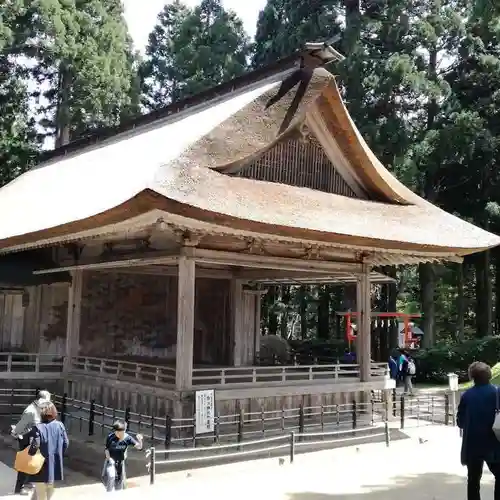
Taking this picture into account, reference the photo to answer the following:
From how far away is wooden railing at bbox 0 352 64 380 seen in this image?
1382 cm

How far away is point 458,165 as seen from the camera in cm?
2733

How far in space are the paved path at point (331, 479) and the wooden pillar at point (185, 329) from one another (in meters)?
1.57

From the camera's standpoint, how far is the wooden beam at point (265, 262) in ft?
35.0

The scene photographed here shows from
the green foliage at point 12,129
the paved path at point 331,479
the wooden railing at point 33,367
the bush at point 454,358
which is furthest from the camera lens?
the green foliage at point 12,129

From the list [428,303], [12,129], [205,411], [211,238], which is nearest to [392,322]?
[428,303]

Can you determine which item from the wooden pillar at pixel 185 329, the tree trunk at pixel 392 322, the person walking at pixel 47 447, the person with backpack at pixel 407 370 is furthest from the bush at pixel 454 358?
the person walking at pixel 47 447

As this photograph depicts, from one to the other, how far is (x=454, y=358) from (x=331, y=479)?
1579 centimetres

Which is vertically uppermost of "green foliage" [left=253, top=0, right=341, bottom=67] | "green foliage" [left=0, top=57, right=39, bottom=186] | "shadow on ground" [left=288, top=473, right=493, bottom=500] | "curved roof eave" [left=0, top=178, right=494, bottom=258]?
"green foliage" [left=253, top=0, right=341, bottom=67]

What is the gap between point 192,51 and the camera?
34.8 meters

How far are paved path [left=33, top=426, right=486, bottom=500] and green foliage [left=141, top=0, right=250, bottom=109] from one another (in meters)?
26.0

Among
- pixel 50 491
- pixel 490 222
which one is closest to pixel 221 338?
pixel 50 491

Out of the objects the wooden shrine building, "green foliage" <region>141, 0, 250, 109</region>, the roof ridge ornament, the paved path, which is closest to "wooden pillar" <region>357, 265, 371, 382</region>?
the wooden shrine building

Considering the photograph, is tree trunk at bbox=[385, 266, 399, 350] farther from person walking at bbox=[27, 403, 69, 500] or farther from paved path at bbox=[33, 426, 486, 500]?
person walking at bbox=[27, 403, 69, 500]

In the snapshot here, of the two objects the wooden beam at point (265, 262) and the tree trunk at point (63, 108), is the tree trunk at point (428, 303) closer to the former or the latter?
the wooden beam at point (265, 262)
